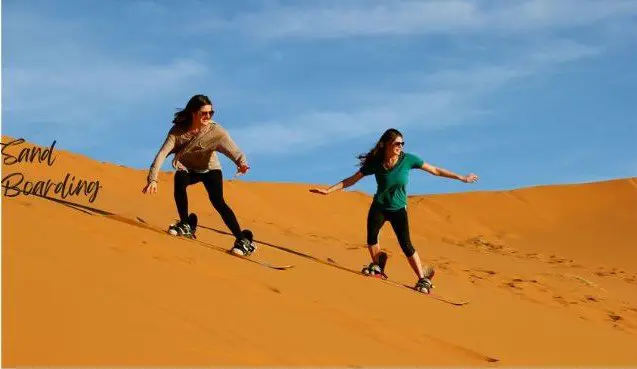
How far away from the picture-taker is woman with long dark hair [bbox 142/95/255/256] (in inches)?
275

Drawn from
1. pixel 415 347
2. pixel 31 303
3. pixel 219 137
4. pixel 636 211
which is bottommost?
pixel 31 303

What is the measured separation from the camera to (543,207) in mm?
23859

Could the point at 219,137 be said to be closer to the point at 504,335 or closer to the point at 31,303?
the point at 504,335

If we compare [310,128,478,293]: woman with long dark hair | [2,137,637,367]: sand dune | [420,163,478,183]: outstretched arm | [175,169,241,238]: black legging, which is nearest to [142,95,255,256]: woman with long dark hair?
[175,169,241,238]: black legging

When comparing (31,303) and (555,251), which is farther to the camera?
(555,251)

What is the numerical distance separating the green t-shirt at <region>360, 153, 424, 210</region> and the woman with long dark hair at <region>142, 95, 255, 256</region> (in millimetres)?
1353

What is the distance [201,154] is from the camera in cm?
710

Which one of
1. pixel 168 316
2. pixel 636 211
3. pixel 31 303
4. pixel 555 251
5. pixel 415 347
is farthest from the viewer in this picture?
pixel 636 211

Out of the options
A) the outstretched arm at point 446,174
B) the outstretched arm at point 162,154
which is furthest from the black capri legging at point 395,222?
the outstretched arm at point 162,154

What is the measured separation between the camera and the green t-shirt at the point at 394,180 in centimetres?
761

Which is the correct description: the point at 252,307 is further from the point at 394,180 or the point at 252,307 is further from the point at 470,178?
the point at 470,178

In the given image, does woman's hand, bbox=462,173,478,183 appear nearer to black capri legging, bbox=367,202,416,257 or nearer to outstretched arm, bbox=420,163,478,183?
outstretched arm, bbox=420,163,478,183

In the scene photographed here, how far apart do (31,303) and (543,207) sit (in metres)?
21.6

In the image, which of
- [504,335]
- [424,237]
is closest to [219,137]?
[504,335]
